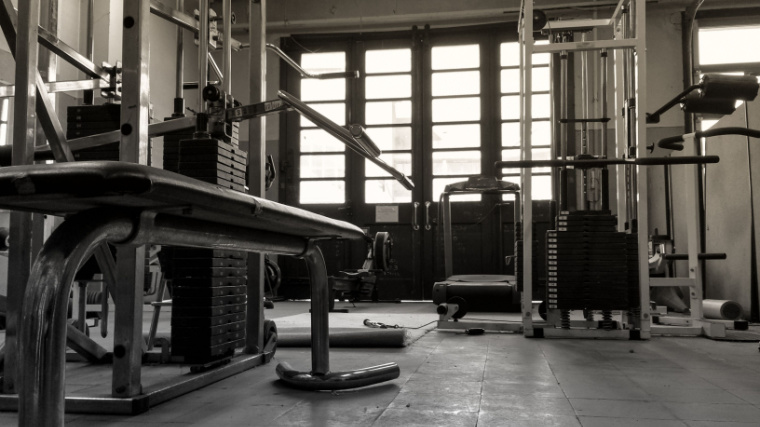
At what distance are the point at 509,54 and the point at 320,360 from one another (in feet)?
21.7

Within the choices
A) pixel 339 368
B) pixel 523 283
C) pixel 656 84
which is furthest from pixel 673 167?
pixel 339 368

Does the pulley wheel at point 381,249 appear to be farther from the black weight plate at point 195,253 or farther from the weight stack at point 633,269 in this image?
the black weight plate at point 195,253

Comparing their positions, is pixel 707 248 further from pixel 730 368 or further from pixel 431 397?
pixel 431 397

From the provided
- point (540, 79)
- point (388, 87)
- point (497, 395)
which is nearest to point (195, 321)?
point (497, 395)

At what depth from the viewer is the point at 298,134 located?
8320 millimetres

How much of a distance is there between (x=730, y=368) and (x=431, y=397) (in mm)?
1403

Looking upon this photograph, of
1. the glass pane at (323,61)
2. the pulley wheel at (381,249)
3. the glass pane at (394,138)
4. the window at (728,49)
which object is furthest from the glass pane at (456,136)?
the window at (728,49)

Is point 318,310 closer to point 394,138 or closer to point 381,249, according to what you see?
point 381,249

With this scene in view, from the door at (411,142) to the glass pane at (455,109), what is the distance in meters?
0.01

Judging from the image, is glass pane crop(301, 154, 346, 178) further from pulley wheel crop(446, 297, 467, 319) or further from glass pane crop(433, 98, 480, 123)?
pulley wheel crop(446, 297, 467, 319)

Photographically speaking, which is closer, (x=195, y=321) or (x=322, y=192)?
(x=195, y=321)

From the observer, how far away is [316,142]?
8.28m

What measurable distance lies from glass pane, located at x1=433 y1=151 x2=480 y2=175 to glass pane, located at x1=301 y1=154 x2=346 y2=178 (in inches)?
46.7

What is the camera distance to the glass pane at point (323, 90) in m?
8.21
